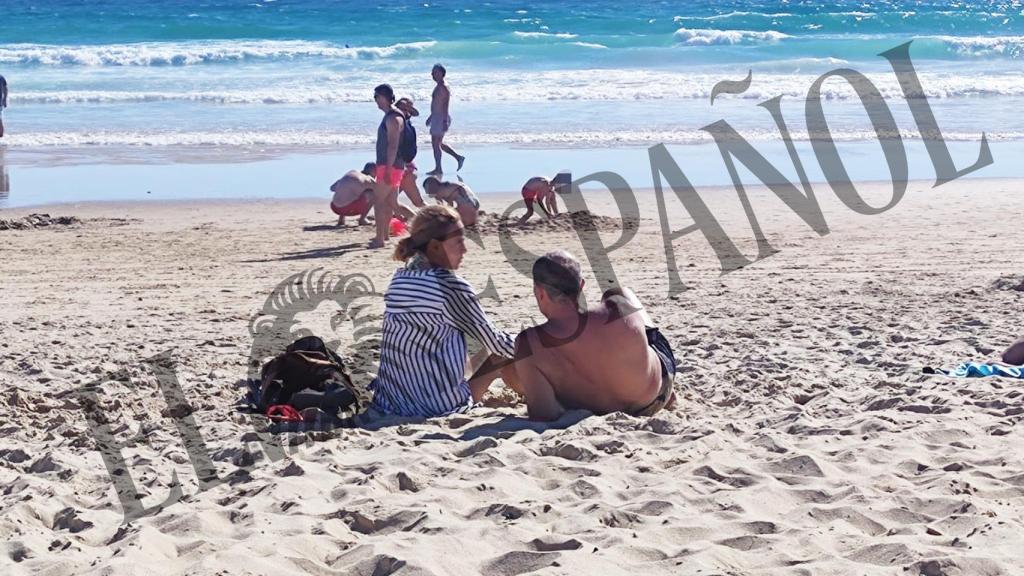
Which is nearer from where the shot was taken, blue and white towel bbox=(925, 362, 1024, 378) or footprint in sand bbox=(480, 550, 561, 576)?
footprint in sand bbox=(480, 550, 561, 576)

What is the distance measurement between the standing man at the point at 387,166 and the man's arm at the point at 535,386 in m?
5.37

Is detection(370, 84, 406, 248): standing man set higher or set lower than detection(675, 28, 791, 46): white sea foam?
lower

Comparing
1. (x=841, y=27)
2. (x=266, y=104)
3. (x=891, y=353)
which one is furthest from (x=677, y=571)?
(x=841, y=27)

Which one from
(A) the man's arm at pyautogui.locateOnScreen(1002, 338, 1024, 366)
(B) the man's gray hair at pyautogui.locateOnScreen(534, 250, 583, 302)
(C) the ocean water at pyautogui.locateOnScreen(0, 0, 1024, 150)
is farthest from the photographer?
(C) the ocean water at pyautogui.locateOnScreen(0, 0, 1024, 150)

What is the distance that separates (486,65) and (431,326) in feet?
86.4


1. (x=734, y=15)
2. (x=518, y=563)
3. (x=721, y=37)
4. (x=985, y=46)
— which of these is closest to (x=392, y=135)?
(x=518, y=563)

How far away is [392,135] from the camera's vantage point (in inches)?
440

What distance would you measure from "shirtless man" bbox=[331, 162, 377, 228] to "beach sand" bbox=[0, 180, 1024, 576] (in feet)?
5.68

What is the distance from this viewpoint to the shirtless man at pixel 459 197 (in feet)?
36.0

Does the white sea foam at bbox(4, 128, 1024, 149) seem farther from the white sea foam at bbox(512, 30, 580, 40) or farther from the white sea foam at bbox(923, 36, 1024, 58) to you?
the white sea foam at bbox(512, 30, 580, 40)

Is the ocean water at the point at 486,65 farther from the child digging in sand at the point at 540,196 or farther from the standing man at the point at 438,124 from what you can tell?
the child digging in sand at the point at 540,196

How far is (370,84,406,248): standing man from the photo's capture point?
428 inches

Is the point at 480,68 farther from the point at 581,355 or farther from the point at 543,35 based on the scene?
the point at 581,355

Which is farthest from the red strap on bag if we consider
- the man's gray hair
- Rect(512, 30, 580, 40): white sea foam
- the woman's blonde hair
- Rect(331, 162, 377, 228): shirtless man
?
Rect(512, 30, 580, 40): white sea foam
